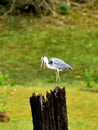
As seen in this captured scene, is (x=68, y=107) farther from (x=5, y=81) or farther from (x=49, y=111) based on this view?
(x=49, y=111)

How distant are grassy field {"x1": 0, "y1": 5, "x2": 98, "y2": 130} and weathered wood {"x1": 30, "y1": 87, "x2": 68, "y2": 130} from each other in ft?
8.63

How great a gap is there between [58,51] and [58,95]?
401 inches

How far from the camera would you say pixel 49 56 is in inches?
661

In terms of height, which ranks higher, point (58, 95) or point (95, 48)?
point (58, 95)

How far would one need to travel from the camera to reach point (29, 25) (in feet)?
63.6

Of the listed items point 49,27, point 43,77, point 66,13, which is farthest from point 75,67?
point 66,13

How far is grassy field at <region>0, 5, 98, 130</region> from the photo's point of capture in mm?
10875

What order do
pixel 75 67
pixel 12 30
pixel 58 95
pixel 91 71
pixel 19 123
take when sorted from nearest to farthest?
pixel 58 95
pixel 19 123
pixel 91 71
pixel 75 67
pixel 12 30

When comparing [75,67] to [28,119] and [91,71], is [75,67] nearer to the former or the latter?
[91,71]

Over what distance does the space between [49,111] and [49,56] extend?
9747 mm

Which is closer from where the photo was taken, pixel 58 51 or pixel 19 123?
pixel 19 123

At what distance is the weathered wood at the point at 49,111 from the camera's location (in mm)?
6980

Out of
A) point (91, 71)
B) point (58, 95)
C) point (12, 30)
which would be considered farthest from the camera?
point (12, 30)

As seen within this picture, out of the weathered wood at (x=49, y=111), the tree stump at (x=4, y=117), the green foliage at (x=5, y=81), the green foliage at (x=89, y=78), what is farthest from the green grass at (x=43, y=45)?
the weathered wood at (x=49, y=111)
